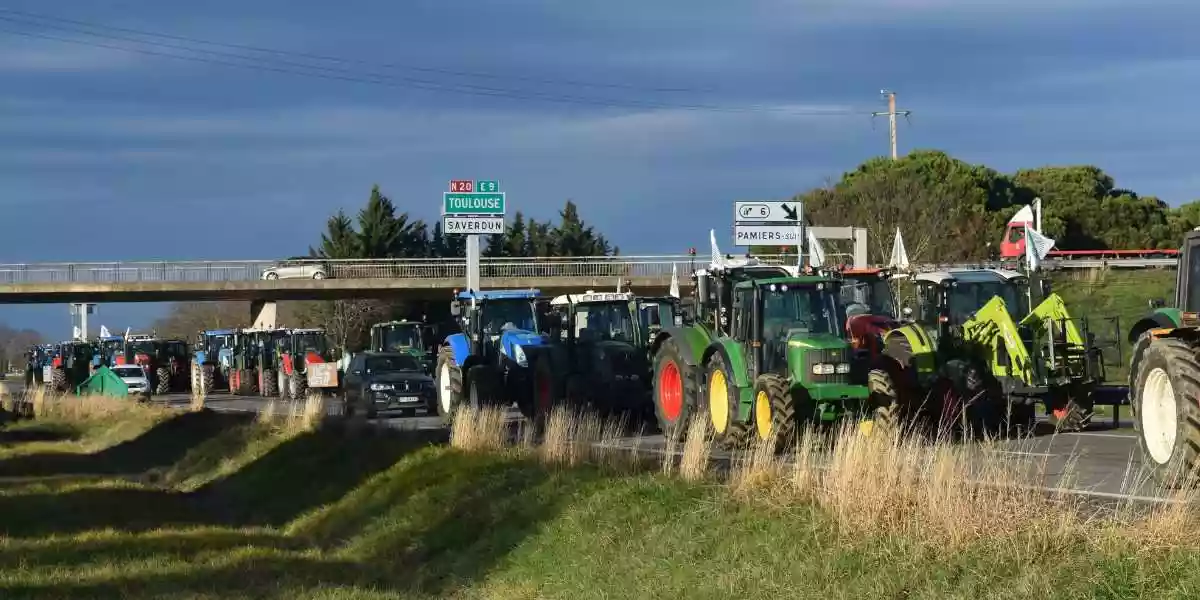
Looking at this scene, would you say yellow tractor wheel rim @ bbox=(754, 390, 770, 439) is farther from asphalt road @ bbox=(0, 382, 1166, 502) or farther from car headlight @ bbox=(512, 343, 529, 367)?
car headlight @ bbox=(512, 343, 529, 367)

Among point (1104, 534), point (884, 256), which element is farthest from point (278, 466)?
point (884, 256)

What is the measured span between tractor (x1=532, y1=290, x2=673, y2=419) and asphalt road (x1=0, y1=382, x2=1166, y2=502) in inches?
70.5

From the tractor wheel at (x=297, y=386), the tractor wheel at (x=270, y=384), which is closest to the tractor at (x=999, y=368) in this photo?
the tractor wheel at (x=297, y=386)

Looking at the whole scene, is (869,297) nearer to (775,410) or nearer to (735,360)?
(735,360)

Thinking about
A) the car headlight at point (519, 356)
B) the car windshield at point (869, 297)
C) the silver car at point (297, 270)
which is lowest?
the car headlight at point (519, 356)

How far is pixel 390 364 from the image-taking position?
34594mm

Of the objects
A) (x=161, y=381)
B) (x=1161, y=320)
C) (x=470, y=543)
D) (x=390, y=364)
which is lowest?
(x=161, y=381)

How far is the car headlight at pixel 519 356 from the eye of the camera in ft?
89.9

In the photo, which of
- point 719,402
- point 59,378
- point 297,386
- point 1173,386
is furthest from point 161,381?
point 1173,386

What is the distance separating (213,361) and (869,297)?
40.7 m

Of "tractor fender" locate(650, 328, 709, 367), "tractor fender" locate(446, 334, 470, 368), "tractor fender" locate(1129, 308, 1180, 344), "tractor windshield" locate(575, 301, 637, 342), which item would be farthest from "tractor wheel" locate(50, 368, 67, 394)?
"tractor fender" locate(1129, 308, 1180, 344)

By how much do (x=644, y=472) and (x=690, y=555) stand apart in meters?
3.47

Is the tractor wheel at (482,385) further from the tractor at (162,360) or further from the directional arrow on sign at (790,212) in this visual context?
the tractor at (162,360)

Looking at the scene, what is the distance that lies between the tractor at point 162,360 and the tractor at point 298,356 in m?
8.52
